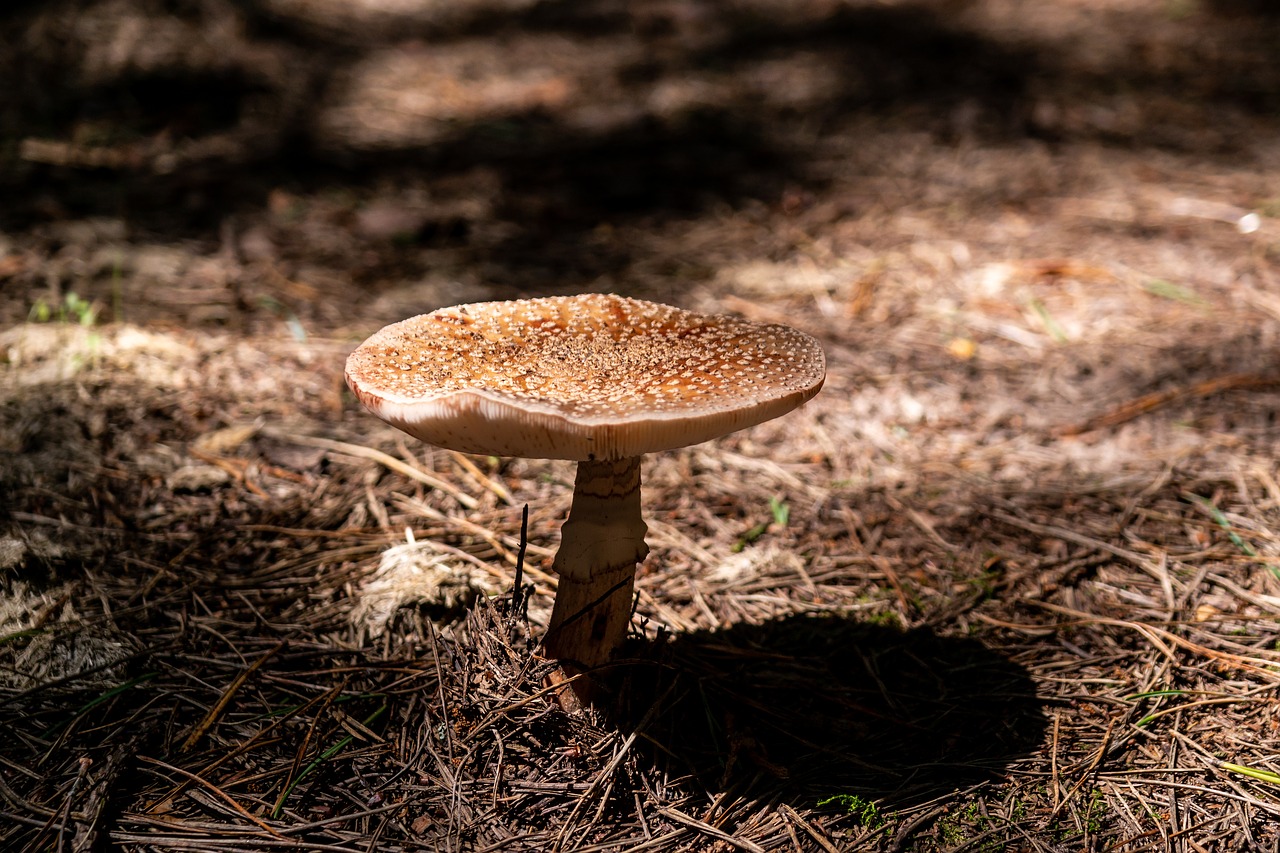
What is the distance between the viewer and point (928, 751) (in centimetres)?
221

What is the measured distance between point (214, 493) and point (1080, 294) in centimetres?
381

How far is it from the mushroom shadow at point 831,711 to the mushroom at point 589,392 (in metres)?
0.27

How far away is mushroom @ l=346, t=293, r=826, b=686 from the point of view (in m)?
1.71

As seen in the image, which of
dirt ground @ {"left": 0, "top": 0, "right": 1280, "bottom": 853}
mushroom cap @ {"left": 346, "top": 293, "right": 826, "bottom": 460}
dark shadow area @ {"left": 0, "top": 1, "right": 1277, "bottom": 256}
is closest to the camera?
mushroom cap @ {"left": 346, "top": 293, "right": 826, "bottom": 460}

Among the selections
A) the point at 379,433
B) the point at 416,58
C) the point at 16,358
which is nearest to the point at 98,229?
the point at 16,358

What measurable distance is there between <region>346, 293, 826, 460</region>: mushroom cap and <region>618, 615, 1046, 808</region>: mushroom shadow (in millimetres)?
746

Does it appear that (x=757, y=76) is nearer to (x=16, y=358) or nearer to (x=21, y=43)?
(x=21, y=43)

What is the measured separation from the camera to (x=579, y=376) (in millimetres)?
1973

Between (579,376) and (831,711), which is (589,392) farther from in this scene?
(831,711)

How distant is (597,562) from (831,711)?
75cm

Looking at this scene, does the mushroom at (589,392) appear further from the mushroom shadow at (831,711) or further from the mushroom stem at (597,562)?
the mushroom shadow at (831,711)

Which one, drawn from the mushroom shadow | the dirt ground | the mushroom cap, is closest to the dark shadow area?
the dirt ground

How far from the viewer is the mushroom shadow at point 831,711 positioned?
2.14 meters

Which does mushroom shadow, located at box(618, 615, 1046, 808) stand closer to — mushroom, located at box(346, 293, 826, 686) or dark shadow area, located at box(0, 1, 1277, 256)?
mushroom, located at box(346, 293, 826, 686)
